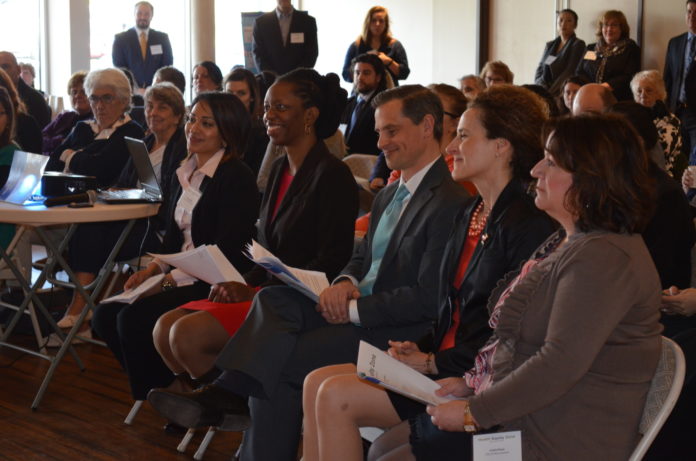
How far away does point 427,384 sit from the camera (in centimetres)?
209

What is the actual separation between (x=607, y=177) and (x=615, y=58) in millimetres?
7154

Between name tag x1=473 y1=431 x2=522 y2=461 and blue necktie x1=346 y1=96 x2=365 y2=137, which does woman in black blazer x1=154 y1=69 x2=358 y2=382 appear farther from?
blue necktie x1=346 y1=96 x2=365 y2=137

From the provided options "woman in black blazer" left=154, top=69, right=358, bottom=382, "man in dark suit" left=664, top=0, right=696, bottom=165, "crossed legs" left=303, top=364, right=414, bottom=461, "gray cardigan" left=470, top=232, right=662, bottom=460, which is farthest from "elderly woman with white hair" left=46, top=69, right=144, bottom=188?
"man in dark suit" left=664, top=0, right=696, bottom=165

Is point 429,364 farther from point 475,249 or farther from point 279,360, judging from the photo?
point 279,360

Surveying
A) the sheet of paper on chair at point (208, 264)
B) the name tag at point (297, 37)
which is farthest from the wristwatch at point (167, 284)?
the name tag at point (297, 37)

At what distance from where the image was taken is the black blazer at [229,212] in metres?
3.58

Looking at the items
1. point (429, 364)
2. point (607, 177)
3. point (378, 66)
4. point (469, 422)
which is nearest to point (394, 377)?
point (469, 422)

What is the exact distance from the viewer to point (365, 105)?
6.83 metres

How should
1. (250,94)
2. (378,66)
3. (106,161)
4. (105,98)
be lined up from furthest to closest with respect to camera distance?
(378,66), (250,94), (105,98), (106,161)

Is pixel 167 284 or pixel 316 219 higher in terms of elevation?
pixel 316 219

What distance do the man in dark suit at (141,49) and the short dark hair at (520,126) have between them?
28.4 ft

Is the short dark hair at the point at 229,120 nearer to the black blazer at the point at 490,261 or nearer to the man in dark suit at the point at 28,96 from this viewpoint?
the black blazer at the point at 490,261

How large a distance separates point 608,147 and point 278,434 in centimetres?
142

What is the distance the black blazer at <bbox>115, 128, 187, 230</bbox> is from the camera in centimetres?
→ 413
